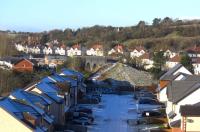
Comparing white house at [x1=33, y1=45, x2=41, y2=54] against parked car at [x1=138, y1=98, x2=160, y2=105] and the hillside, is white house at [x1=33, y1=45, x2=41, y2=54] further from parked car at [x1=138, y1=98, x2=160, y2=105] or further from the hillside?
parked car at [x1=138, y1=98, x2=160, y2=105]

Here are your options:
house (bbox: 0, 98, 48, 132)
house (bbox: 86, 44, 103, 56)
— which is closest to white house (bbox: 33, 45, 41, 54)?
house (bbox: 86, 44, 103, 56)

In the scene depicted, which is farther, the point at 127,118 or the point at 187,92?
the point at 127,118

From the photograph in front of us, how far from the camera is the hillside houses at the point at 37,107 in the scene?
63.7 ft

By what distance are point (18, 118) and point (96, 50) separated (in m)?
82.9

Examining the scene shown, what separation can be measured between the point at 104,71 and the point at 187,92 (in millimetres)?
33464

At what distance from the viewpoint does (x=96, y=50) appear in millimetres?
102375

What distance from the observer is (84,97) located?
45.2 meters

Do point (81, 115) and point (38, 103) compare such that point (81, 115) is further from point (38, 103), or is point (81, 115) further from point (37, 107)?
point (37, 107)

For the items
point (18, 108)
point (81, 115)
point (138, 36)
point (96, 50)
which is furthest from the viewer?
point (138, 36)

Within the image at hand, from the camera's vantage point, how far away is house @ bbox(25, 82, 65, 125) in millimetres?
28672

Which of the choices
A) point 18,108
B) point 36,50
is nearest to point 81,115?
point 18,108

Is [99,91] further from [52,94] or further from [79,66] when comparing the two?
[52,94]

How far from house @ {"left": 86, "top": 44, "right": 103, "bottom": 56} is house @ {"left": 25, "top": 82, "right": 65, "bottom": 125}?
6871 centimetres

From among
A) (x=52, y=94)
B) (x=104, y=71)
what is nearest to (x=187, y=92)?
(x=52, y=94)
